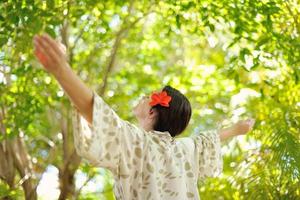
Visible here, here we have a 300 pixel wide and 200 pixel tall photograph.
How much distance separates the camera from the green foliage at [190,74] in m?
3.09

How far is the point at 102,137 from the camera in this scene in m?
1.81

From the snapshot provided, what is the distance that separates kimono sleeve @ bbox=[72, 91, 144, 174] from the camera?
176 centimetres

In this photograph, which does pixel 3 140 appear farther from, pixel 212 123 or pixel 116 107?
pixel 212 123

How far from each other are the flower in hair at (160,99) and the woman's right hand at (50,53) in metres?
0.65

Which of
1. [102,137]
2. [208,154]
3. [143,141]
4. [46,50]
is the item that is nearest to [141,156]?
[143,141]

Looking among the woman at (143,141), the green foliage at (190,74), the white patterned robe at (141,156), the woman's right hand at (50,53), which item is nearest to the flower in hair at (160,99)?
the woman at (143,141)

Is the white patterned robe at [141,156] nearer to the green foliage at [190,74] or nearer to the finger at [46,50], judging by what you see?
the finger at [46,50]

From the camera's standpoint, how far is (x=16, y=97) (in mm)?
3516

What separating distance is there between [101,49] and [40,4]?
1521 mm

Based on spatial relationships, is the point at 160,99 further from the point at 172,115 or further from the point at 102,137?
the point at 102,137

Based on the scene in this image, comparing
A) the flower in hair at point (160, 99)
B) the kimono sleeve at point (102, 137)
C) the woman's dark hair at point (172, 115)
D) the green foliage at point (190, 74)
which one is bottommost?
the green foliage at point (190, 74)

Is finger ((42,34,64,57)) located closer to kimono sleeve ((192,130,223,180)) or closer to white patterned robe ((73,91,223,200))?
white patterned robe ((73,91,223,200))

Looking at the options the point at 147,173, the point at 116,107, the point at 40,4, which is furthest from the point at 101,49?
the point at 147,173

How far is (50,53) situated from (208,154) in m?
1.03
